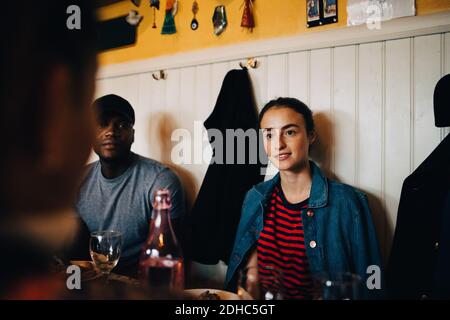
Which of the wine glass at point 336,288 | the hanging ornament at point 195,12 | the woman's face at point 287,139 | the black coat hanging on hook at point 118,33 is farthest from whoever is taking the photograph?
the black coat hanging on hook at point 118,33

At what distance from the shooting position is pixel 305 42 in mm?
1186

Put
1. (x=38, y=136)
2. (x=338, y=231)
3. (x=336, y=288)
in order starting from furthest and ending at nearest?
(x=338, y=231), (x=336, y=288), (x=38, y=136)

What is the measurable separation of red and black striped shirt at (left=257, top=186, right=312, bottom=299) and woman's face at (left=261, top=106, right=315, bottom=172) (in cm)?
11

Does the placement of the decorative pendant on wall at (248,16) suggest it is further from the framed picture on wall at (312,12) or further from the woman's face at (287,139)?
the woman's face at (287,139)

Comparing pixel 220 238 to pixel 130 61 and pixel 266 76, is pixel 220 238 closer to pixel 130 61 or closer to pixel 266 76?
pixel 266 76

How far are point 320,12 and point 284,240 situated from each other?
809 mm

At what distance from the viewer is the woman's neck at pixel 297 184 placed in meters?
1.06

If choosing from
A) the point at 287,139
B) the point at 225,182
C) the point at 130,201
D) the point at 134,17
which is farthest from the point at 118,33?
the point at 287,139

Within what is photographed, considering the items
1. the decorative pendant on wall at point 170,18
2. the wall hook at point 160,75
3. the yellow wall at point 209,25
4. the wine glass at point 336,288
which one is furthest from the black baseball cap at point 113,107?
the wine glass at point 336,288

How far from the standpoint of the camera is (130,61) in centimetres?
167

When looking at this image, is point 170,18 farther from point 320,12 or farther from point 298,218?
point 298,218

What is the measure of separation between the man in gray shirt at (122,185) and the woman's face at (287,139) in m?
0.47

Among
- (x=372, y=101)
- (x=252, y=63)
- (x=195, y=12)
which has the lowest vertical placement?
(x=372, y=101)
